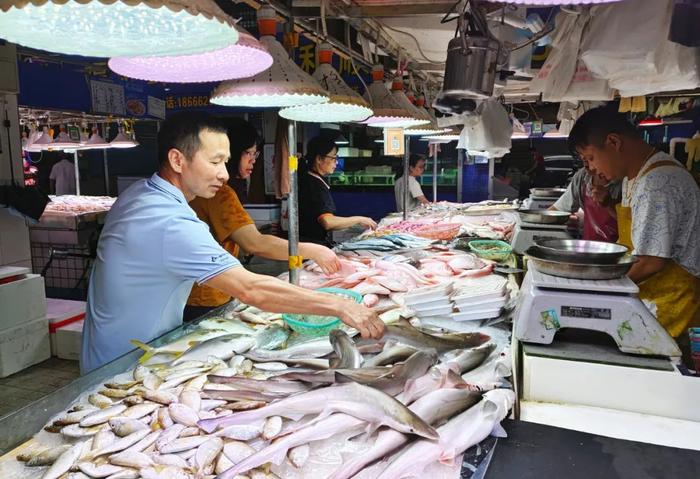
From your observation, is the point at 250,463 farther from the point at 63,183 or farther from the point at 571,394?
the point at 63,183

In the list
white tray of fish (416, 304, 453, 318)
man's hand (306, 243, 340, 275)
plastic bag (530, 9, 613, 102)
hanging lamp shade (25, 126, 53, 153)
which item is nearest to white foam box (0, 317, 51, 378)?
man's hand (306, 243, 340, 275)

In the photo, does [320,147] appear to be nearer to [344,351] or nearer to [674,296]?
[674,296]

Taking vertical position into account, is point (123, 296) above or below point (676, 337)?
above

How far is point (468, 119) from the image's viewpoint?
681 centimetres

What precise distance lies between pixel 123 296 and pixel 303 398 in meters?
1.23

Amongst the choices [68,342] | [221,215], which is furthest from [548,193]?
[68,342]

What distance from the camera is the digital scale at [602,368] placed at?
1.74m

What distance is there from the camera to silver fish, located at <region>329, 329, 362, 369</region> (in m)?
2.03

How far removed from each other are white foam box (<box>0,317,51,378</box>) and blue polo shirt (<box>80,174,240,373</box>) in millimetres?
3883

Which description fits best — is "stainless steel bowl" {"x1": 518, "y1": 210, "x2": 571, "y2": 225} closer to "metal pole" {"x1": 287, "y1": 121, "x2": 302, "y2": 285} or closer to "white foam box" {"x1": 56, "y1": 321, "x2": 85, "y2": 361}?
"metal pole" {"x1": 287, "y1": 121, "x2": 302, "y2": 285}

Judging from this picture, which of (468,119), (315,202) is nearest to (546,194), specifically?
(468,119)

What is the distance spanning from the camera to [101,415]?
1676mm

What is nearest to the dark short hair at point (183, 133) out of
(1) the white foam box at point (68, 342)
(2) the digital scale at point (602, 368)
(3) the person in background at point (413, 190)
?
(2) the digital scale at point (602, 368)

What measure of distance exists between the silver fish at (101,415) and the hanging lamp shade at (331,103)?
1.67 meters
